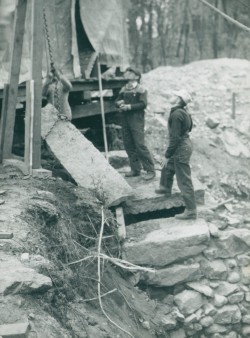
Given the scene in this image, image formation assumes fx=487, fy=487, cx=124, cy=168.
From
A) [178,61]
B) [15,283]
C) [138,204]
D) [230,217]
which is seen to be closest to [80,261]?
[15,283]

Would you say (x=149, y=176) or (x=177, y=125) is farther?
(x=149, y=176)

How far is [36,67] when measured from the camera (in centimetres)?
714

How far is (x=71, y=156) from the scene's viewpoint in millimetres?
7758

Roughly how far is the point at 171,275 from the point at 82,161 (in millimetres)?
2234

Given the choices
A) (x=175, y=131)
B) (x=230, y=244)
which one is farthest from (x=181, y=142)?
(x=230, y=244)

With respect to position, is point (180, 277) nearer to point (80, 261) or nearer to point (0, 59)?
point (80, 261)

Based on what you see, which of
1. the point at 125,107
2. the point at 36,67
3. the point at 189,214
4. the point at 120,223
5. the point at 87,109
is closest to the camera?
the point at 36,67

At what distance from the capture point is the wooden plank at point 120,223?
23.9 ft

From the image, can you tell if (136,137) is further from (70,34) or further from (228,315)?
(228,315)

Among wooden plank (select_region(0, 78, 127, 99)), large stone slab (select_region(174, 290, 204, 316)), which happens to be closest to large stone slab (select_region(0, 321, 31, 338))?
large stone slab (select_region(174, 290, 204, 316))

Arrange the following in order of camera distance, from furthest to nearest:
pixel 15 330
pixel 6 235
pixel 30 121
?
1. pixel 30 121
2. pixel 6 235
3. pixel 15 330

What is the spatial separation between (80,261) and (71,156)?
7.81 ft

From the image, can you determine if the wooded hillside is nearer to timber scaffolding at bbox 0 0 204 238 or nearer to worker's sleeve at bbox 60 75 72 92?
worker's sleeve at bbox 60 75 72 92

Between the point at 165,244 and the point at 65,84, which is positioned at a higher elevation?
the point at 65,84
